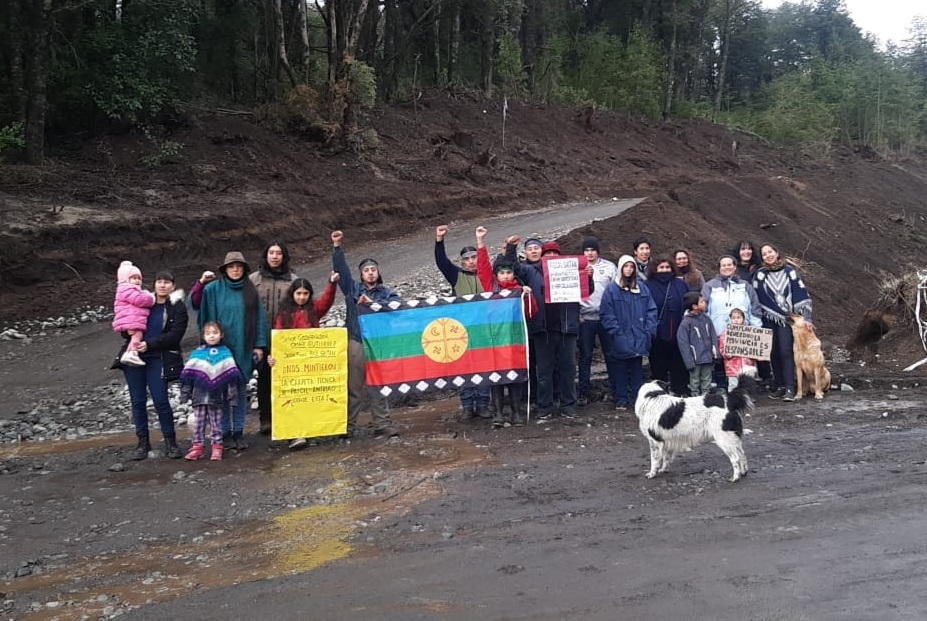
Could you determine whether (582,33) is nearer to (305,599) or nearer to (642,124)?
(642,124)

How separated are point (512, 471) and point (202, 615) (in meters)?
3.40

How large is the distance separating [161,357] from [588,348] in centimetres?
522

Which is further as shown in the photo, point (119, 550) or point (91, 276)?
point (91, 276)

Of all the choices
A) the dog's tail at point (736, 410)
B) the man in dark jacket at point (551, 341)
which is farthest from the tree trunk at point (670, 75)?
the dog's tail at point (736, 410)

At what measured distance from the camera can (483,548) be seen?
551 cm

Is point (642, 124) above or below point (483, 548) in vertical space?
above

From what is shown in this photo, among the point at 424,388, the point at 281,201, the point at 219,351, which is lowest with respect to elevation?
the point at 424,388

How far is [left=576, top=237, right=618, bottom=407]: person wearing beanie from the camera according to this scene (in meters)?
9.65

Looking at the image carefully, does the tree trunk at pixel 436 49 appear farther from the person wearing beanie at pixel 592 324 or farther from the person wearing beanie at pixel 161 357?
the person wearing beanie at pixel 161 357

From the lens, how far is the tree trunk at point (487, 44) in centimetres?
3750

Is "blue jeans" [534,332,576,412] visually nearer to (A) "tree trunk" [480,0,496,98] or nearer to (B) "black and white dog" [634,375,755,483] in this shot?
(B) "black and white dog" [634,375,755,483]

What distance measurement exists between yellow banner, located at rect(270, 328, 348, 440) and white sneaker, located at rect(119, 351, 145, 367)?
4.57 feet

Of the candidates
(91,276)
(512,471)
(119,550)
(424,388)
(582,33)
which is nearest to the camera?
(119,550)

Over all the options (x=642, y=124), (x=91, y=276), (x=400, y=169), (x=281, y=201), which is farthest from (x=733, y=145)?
(x=91, y=276)
